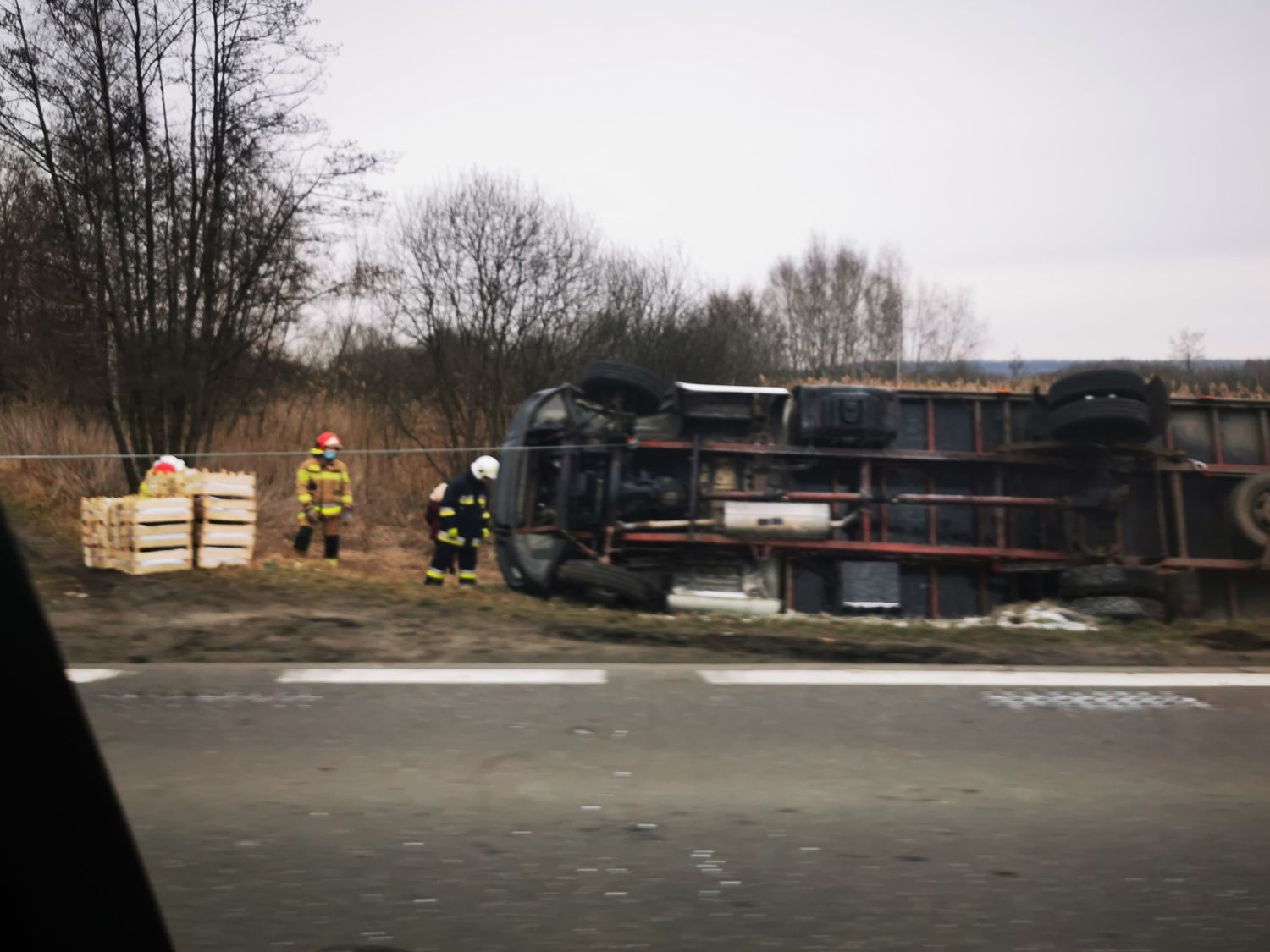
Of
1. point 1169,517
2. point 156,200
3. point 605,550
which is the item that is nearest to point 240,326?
point 156,200

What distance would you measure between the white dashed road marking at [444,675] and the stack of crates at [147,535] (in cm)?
529

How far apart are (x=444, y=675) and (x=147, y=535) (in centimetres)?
605

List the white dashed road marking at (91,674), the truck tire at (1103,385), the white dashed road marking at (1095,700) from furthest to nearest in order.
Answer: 1. the truck tire at (1103,385)
2. the white dashed road marking at (91,674)
3. the white dashed road marking at (1095,700)

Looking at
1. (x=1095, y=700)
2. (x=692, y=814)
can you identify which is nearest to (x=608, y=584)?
(x=1095, y=700)

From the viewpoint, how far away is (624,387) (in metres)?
12.9

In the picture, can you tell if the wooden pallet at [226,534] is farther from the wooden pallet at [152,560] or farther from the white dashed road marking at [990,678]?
the white dashed road marking at [990,678]

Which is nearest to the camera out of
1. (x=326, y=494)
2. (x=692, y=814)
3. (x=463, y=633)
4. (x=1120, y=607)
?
(x=692, y=814)

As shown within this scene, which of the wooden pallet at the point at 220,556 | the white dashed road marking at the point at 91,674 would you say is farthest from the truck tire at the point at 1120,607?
the wooden pallet at the point at 220,556

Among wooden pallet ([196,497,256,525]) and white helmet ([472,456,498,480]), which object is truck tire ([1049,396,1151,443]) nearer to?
white helmet ([472,456,498,480])

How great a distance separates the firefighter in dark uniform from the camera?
13.9 metres

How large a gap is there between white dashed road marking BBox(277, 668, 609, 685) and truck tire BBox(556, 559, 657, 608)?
4.26 meters

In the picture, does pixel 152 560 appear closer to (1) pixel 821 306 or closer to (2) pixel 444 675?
(2) pixel 444 675

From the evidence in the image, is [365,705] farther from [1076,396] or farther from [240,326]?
[240,326]

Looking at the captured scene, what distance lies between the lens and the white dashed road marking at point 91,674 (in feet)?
22.8
